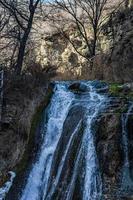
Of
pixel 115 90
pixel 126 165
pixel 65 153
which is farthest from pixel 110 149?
pixel 115 90

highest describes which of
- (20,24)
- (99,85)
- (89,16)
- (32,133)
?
(89,16)

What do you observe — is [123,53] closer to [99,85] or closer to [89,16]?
[99,85]

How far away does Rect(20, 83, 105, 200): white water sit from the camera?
415 inches

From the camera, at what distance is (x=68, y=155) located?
11.5 metres

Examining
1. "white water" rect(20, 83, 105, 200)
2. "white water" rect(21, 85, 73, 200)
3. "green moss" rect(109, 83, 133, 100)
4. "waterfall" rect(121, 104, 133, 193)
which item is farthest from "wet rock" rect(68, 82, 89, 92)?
"waterfall" rect(121, 104, 133, 193)

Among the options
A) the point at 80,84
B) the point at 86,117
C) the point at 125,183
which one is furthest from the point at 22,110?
the point at 125,183

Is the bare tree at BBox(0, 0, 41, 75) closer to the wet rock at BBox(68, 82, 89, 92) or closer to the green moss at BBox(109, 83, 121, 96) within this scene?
the wet rock at BBox(68, 82, 89, 92)

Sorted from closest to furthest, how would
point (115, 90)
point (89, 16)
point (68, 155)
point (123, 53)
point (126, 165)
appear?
1. point (126, 165)
2. point (68, 155)
3. point (115, 90)
4. point (123, 53)
5. point (89, 16)

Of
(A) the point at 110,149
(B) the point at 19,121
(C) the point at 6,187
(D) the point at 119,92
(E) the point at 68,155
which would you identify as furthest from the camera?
(B) the point at 19,121

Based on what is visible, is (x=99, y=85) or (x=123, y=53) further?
(x=123, y=53)

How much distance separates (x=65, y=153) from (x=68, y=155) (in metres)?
0.23

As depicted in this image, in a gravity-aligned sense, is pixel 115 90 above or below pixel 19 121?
above

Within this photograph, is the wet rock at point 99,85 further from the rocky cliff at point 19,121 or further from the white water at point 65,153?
the rocky cliff at point 19,121

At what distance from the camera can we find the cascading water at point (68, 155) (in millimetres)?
10656
